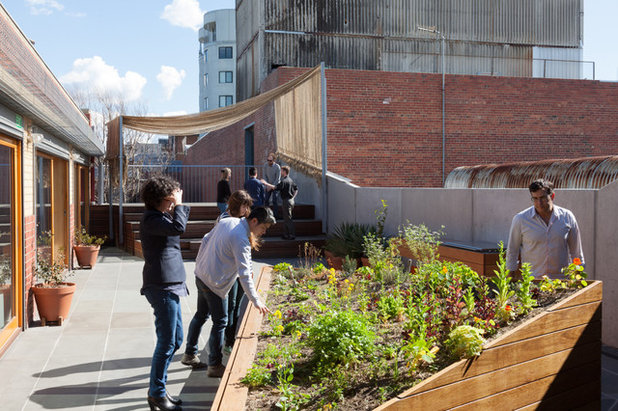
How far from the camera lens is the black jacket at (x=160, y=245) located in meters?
4.06

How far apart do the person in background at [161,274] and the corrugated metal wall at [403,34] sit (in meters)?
16.8

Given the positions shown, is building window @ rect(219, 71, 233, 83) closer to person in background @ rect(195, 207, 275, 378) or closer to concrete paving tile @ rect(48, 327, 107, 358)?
concrete paving tile @ rect(48, 327, 107, 358)

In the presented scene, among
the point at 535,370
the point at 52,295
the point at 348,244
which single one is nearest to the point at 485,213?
the point at 348,244

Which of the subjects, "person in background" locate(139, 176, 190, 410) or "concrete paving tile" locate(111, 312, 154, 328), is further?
"concrete paving tile" locate(111, 312, 154, 328)

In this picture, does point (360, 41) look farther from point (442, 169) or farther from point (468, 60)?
point (442, 169)

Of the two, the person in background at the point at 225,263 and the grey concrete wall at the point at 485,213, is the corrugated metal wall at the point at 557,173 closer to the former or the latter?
the grey concrete wall at the point at 485,213

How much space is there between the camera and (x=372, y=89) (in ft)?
53.5

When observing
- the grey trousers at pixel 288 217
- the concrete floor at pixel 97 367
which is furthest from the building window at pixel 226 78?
the concrete floor at pixel 97 367

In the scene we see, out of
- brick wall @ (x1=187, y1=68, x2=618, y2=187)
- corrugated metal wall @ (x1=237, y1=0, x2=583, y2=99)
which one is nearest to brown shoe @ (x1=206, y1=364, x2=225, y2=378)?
brick wall @ (x1=187, y1=68, x2=618, y2=187)

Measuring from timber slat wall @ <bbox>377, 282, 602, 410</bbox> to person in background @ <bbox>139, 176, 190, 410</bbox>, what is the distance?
6.14 ft

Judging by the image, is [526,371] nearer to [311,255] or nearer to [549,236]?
[549,236]

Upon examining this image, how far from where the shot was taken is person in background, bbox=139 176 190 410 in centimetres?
407

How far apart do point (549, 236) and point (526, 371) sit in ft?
5.78

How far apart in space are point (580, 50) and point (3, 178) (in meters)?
22.0
